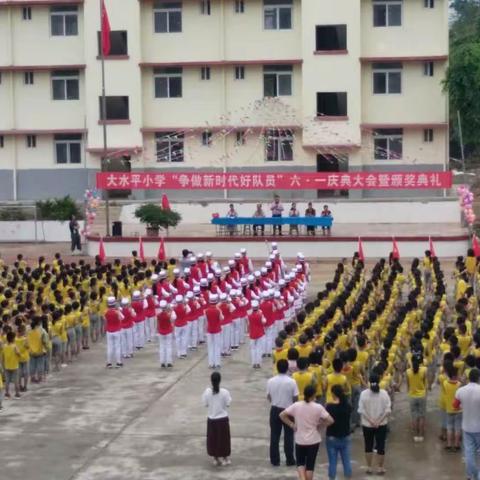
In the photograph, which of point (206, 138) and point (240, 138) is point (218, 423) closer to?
point (240, 138)

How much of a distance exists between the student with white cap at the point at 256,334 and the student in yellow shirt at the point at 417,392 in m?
4.75

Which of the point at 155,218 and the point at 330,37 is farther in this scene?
the point at 330,37

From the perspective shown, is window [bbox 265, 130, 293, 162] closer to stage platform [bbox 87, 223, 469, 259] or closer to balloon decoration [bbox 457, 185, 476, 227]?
balloon decoration [bbox 457, 185, 476, 227]

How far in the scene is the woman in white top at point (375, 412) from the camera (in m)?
12.8

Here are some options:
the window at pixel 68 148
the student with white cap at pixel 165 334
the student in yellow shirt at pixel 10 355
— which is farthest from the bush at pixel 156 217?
the student in yellow shirt at pixel 10 355

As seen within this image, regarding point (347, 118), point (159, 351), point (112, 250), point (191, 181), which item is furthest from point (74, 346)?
point (347, 118)

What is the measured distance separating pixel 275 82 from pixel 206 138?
338cm

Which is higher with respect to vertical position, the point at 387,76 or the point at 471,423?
the point at 387,76

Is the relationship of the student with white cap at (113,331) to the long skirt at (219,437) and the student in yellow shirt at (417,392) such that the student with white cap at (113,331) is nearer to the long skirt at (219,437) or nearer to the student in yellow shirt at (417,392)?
the long skirt at (219,437)

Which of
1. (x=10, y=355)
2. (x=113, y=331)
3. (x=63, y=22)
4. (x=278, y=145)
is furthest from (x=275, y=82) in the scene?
(x=10, y=355)

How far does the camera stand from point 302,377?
13.6 metres

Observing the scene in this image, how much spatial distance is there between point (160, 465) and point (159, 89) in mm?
31246

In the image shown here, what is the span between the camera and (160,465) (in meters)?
13.6

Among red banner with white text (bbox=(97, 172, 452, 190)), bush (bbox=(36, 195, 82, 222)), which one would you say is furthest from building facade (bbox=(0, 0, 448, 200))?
bush (bbox=(36, 195, 82, 222))
